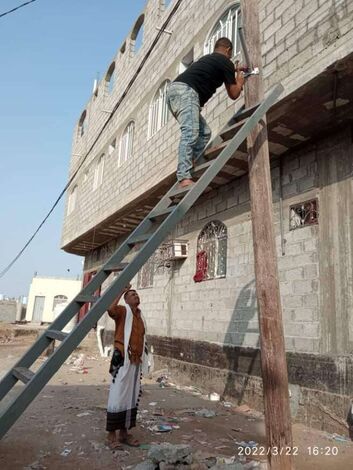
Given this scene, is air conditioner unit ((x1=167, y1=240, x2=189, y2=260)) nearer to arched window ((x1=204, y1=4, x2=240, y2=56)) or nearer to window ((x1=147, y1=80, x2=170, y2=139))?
window ((x1=147, y1=80, x2=170, y2=139))

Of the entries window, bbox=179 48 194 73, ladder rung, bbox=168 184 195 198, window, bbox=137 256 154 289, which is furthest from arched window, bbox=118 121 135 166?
ladder rung, bbox=168 184 195 198

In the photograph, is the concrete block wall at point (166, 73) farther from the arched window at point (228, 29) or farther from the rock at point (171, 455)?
the rock at point (171, 455)

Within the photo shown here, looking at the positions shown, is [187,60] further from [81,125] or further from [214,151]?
[81,125]

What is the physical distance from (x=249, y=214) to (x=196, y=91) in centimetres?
321

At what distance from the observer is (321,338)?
5066 millimetres

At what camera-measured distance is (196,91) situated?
13.2ft

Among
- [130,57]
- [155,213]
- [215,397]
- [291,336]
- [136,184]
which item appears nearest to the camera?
[155,213]

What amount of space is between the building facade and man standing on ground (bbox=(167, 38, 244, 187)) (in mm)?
1149

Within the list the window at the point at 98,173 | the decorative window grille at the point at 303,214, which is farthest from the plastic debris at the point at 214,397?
the window at the point at 98,173

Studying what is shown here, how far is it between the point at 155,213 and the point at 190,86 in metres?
1.49

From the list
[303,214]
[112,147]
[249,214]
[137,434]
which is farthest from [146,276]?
[137,434]

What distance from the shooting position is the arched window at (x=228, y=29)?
6859 millimetres

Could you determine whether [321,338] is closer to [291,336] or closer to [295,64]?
[291,336]

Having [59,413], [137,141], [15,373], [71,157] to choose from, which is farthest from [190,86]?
[71,157]
